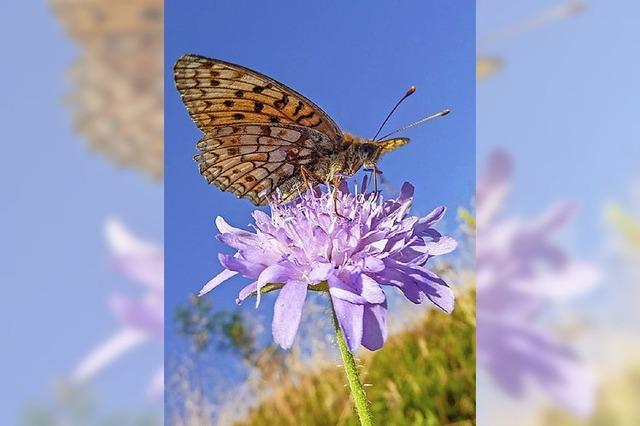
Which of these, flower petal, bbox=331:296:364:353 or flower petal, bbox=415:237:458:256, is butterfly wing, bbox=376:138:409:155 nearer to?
flower petal, bbox=415:237:458:256

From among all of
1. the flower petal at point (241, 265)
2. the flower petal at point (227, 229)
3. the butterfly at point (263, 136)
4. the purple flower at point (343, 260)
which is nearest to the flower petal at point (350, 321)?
the purple flower at point (343, 260)

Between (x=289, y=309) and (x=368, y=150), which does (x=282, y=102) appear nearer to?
(x=368, y=150)

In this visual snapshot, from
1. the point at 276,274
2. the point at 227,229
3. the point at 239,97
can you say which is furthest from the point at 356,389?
the point at 239,97

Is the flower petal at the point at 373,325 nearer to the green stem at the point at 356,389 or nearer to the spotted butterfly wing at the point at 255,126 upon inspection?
the green stem at the point at 356,389
